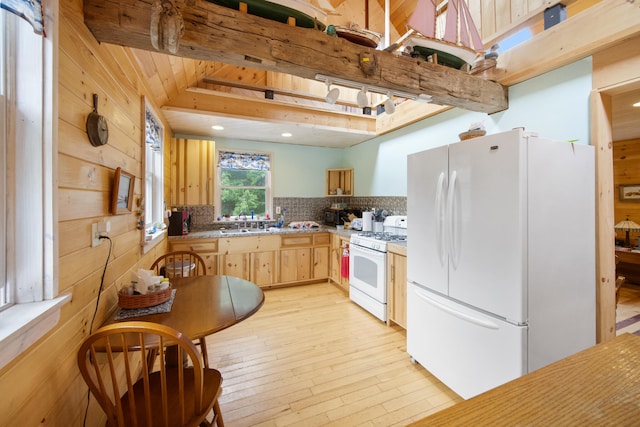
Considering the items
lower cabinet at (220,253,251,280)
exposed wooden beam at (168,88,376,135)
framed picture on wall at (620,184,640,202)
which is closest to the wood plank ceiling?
exposed wooden beam at (168,88,376,135)

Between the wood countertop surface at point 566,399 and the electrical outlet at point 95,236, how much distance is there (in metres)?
1.49

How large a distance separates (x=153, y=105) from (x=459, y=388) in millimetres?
3442

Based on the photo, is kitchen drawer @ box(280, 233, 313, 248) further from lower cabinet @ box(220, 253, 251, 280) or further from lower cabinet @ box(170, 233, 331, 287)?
lower cabinet @ box(220, 253, 251, 280)

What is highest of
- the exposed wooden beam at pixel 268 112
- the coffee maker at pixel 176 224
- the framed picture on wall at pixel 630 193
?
the exposed wooden beam at pixel 268 112

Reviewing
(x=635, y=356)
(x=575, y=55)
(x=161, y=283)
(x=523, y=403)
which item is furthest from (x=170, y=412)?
(x=575, y=55)

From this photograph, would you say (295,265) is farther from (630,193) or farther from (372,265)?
(630,193)

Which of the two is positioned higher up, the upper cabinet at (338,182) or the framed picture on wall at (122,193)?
the upper cabinet at (338,182)

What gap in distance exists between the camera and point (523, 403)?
0.65m

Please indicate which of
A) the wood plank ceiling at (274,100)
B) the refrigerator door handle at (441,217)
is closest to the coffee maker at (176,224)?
the wood plank ceiling at (274,100)

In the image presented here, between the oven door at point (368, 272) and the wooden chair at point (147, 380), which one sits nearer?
the wooden chair at point (147, 380)

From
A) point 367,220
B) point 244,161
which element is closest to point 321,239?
point 367,220

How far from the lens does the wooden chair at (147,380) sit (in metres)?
0.92

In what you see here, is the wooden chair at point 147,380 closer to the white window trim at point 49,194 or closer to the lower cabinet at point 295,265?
the white window trim at point 49,194

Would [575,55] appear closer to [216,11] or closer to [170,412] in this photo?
[216,11]
